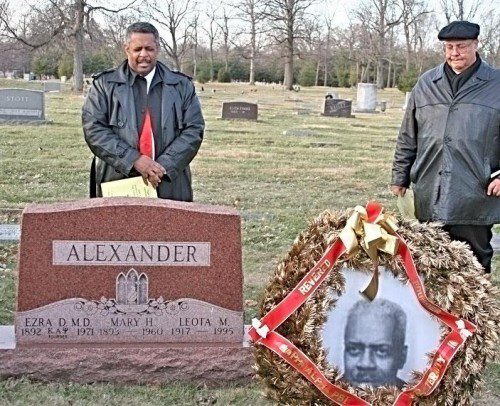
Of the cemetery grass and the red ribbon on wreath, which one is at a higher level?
the red ribbon on wreath

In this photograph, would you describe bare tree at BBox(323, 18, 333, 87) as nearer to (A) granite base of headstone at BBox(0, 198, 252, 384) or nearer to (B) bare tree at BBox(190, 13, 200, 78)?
(B) bare tree at BBox(190, 13, 200, 78)

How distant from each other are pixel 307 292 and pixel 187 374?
1.13 metres

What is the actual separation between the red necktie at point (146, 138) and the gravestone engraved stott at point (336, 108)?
22.8 meters

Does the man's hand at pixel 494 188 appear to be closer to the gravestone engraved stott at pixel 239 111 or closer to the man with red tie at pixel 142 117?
the man with red tie at pixel 142 117

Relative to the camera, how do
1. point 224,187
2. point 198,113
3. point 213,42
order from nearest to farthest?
point 198,113 < point 224,187 < point 213,42

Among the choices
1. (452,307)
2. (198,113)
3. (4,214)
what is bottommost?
(4,214)

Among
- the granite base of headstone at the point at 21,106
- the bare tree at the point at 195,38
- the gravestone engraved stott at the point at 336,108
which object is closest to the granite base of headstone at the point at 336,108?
the gravestone engraved stott at the point at 336,108

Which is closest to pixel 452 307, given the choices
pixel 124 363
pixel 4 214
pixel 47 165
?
pixel 124 363

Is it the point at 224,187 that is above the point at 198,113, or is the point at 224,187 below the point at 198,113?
below

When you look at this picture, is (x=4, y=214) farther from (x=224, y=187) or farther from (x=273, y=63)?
(x=273, y=63)

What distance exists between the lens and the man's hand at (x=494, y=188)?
419 centimetres

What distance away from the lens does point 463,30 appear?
4098mm

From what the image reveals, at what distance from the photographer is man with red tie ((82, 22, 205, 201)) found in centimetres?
409

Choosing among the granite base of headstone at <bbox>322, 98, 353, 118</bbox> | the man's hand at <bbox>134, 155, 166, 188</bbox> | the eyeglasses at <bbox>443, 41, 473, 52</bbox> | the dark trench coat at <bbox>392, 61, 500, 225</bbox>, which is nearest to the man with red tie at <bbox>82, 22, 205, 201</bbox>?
the man's hand at <bbox>134, 155, 166, 188</bbox>
